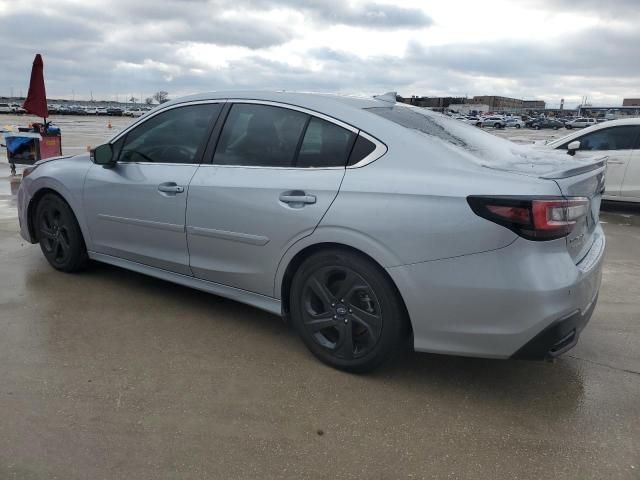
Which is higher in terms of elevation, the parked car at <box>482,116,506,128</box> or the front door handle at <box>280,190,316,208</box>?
the parked car at <box>482,116,506,128</box>

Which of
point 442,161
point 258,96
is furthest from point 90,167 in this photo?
point 442,161

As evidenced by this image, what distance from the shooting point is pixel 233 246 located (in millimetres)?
3617

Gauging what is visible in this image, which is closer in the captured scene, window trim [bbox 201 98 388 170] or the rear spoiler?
the rear spoiler

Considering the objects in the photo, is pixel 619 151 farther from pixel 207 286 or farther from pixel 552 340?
pixel 207 286

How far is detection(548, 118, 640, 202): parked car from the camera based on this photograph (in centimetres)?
859

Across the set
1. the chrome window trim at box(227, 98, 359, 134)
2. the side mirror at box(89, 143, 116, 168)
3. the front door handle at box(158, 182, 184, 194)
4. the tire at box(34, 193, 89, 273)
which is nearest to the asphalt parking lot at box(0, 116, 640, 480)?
the tire at box(34, 193, 89, 273)

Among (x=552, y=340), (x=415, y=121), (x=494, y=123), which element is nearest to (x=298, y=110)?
(x=415, y=121)

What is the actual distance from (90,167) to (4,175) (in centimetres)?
827

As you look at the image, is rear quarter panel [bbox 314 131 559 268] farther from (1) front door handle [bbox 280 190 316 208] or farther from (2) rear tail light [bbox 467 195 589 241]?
(1) front door handle [bbox 280 190 316 208]

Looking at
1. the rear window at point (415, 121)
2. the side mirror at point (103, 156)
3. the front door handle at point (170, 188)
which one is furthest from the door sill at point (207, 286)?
the rear window at point (415, 121)

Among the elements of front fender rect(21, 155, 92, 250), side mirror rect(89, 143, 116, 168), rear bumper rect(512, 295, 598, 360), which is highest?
side mirror rect(89, 143, 116, 168)

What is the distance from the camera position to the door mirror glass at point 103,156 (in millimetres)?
4312

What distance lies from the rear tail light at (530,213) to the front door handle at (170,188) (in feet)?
6.65

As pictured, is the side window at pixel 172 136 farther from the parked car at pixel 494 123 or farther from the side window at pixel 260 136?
the parked car at pixel 494 123
